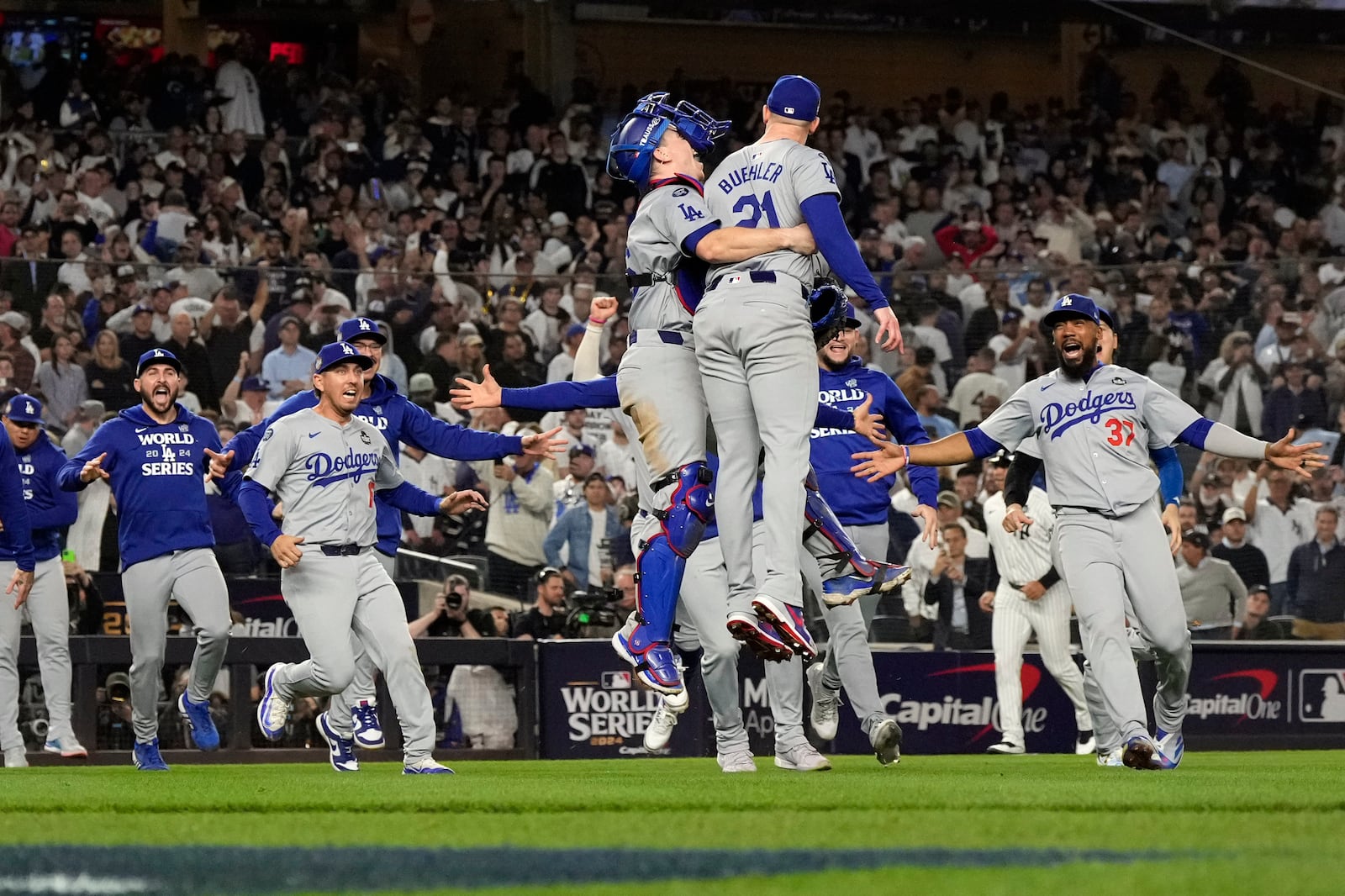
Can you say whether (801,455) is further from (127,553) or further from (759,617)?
(127,553)

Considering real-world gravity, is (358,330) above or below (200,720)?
above

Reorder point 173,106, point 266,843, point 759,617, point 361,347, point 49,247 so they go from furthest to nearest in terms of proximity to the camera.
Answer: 1. point 173,106
2. point 49,247
3. point 361,347
4. point 759,617
5. point 266,843

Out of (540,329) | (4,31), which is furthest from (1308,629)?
(4,31)

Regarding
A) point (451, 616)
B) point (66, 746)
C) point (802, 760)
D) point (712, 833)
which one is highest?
point (712, 833)

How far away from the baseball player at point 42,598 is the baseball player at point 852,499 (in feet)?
17.6

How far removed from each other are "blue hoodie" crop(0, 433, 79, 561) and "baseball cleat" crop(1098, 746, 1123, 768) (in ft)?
23.1

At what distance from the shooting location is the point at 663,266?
27.3 ft

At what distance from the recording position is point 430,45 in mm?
27766

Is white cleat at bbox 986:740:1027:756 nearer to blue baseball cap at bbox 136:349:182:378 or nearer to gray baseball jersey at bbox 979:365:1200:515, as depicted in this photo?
gray baseball jersey at bbox 979:365:1200:515

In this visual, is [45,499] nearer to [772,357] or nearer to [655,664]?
[655,664]

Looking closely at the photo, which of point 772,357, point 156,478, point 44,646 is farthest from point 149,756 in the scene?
point 772,357

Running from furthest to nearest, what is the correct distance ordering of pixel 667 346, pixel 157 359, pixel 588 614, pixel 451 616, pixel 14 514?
pixel 588 614 < pixel 451 616 < pixel 14 514 < pixel 157 359 < pixel 667 346

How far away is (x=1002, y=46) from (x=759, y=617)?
2405 cm

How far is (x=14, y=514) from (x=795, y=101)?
21.4 ft
